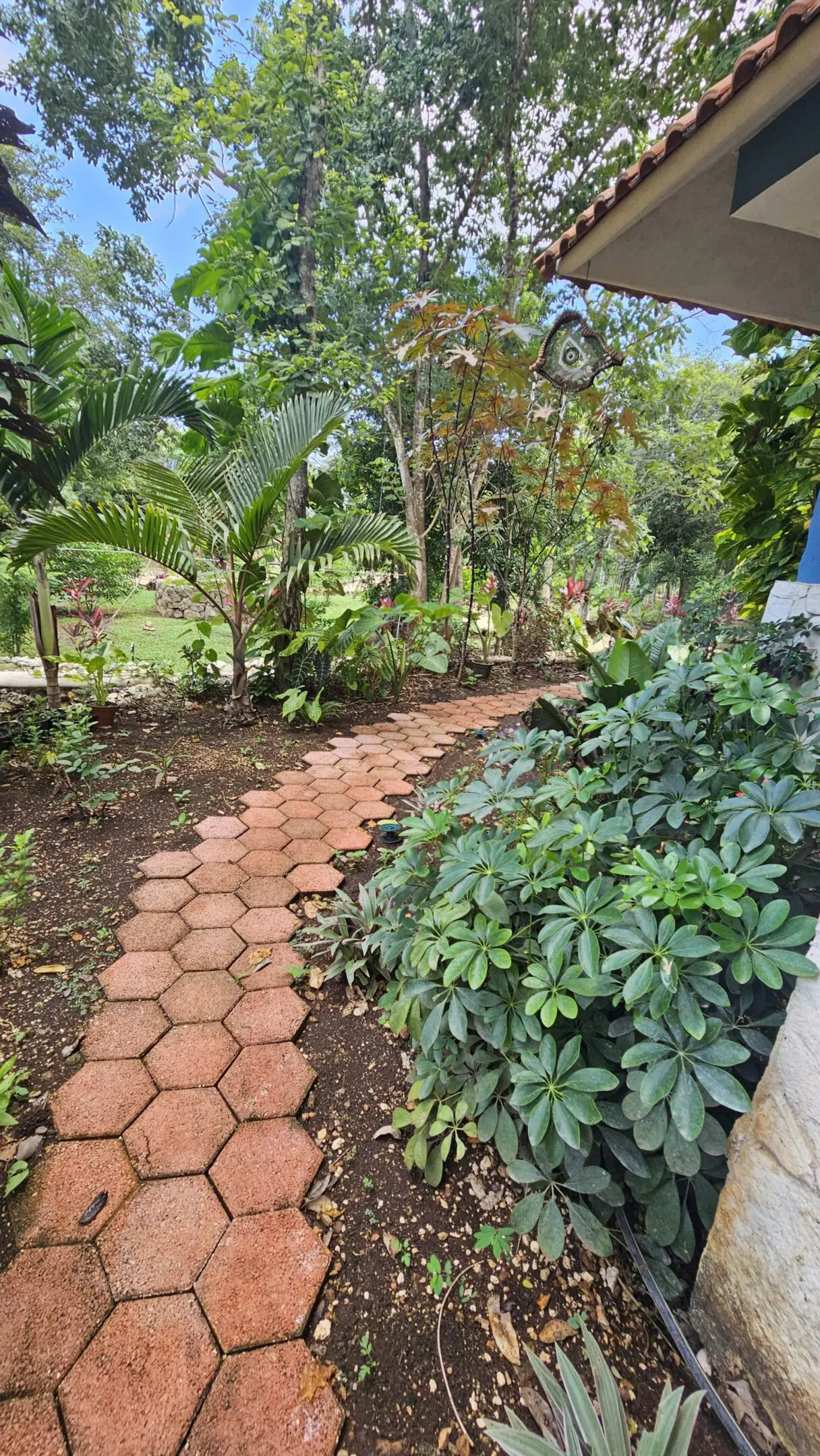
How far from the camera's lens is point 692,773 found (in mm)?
1116

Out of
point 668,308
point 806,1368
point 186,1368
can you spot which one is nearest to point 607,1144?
point 806,1368

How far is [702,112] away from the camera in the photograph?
124cm

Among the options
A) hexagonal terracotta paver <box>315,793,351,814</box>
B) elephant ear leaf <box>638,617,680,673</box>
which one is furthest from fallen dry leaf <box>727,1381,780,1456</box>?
hexagonal terracotta paver <box>315,793,351,814</box>

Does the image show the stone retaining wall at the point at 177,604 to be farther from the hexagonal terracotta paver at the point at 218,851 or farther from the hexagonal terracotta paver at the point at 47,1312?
the hexagonal terracotta paver at the point at 47,1312

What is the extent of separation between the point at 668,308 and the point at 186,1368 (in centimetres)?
704

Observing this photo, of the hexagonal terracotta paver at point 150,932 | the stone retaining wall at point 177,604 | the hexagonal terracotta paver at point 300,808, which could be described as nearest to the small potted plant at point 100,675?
the hexagonal terracotta paver at point 300,808

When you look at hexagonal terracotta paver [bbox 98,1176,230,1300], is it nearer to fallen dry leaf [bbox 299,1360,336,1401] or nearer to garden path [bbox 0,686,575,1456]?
garden path [bbox 0,686,575,1456]

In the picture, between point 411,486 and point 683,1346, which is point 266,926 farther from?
point 411,486

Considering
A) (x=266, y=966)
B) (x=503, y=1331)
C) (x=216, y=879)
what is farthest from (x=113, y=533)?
(x=503, y=1331)

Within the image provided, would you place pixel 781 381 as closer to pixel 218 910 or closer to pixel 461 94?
pixel 218 910

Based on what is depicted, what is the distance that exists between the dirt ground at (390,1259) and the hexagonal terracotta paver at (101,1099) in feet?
0.12

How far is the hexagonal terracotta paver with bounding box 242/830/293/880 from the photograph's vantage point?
1.89 m

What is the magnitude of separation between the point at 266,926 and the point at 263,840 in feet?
1.65

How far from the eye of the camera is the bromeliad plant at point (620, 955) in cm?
74
